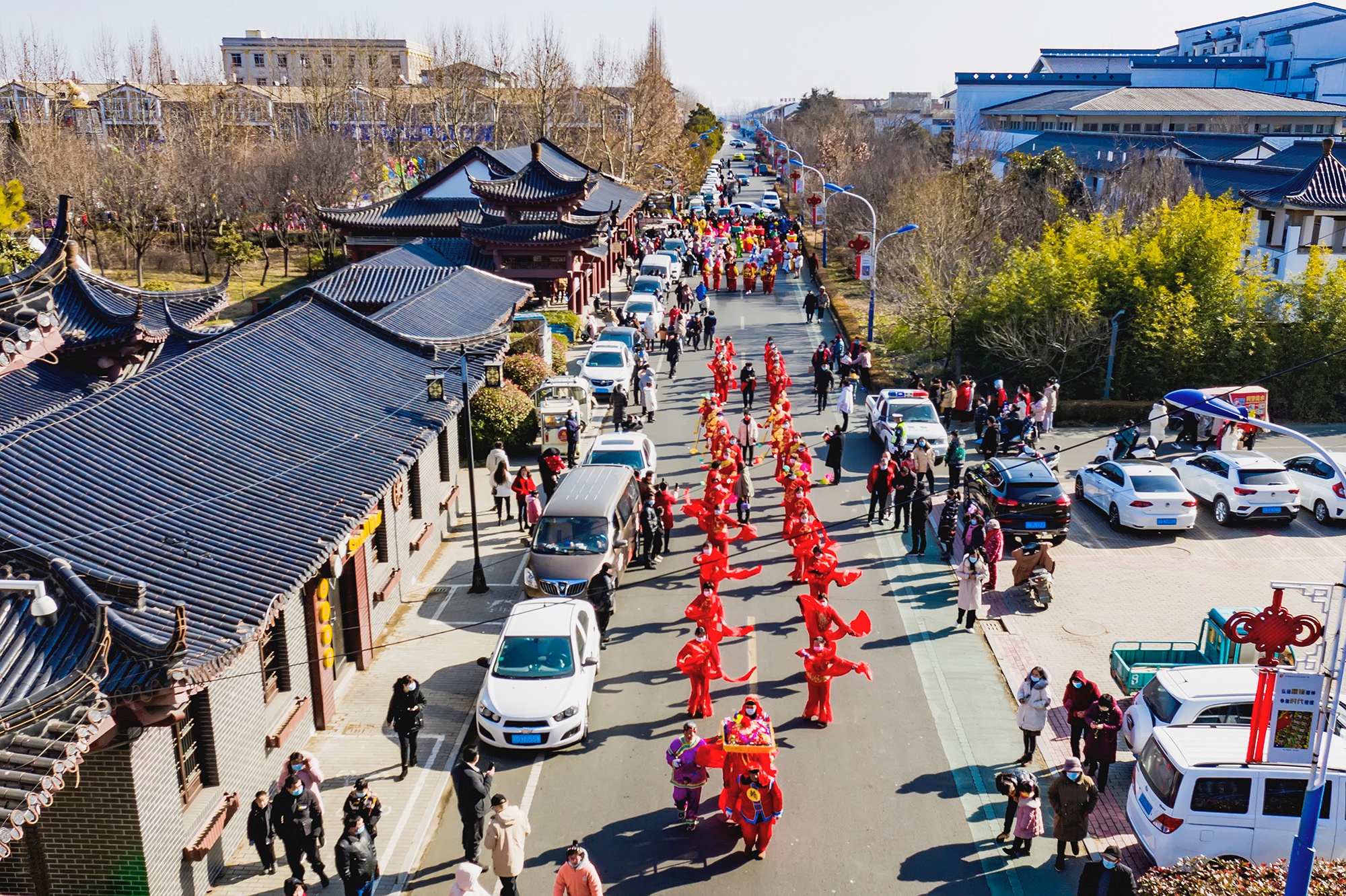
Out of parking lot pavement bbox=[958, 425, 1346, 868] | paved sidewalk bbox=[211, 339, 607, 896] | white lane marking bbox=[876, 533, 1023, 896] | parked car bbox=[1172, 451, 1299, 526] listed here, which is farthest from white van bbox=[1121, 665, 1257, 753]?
parked car bbox=[1172, 451, 1299, 526]

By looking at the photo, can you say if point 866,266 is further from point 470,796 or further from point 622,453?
point 470,796

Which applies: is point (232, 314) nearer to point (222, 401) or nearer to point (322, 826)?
point (222, 401)

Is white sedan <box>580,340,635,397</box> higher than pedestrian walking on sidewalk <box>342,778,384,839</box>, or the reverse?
white sedan <box>580,340,635,397</box>

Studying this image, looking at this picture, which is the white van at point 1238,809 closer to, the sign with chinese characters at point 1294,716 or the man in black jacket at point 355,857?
the sign with chinese characters at point 1294,716

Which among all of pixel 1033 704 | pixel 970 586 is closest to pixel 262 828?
pixel 1033 704

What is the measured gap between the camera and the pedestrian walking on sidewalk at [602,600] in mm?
16750

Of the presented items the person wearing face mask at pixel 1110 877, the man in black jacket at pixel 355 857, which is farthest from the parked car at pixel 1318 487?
the man in black jacket at pixel 355 857

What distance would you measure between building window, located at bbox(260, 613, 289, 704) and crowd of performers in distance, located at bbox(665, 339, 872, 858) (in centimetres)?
495

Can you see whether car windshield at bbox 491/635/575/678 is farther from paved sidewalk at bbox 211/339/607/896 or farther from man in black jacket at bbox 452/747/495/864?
man in black jacket at bbox 452/747/495/864

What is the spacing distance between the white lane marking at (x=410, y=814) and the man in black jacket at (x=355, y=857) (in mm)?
812

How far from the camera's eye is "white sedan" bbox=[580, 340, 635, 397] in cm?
3061

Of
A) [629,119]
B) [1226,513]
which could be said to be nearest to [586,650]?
[1226,513]

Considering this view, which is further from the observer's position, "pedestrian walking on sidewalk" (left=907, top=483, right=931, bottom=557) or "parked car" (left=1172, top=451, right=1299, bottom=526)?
"parked car" (left=1172, top=451, right=1299, bottom=526)

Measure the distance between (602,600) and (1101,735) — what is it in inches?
295
